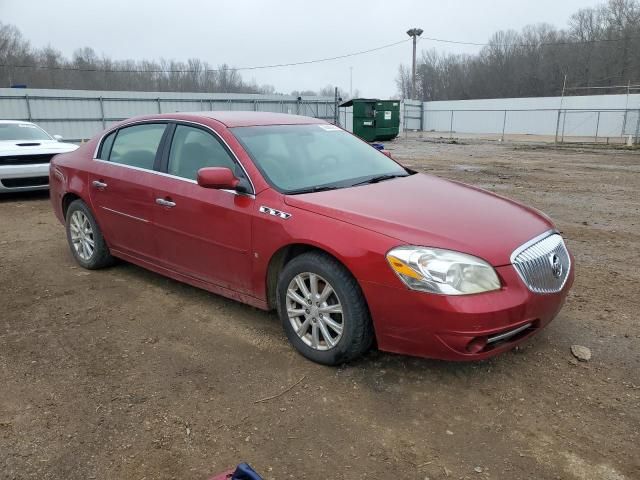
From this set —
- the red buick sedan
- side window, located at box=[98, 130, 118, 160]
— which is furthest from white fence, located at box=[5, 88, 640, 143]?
the red buick sedan

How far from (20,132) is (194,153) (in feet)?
25.9

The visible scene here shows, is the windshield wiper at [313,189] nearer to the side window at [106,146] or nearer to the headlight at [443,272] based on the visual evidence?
the headlight at [443,272]

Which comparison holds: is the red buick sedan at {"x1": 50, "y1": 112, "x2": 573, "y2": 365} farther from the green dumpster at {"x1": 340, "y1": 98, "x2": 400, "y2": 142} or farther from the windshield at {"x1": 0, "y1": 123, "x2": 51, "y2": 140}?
the green dumpster at {"x1": 340, "y1": 98, "x2": 400, "y2": 142}

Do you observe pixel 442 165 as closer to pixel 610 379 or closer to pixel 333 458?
pixel 610 379

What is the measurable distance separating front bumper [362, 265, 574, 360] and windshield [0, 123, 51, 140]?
31.0 feet

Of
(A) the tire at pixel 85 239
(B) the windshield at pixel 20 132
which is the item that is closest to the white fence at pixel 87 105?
(B) the windshield at pixel 20 132

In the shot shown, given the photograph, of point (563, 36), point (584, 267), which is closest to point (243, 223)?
point (584, 267)

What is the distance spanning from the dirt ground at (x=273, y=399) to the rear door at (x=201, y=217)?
0.43 metres

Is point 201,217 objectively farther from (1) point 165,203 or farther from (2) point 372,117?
(2) point 372,117

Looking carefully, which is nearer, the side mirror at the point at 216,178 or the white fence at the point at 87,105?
the side mirror at the point at 216,178

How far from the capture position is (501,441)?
258cm

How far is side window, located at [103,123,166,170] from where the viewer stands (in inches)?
172

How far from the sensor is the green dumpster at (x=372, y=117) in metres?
28.2

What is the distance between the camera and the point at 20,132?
10133 millimetres
